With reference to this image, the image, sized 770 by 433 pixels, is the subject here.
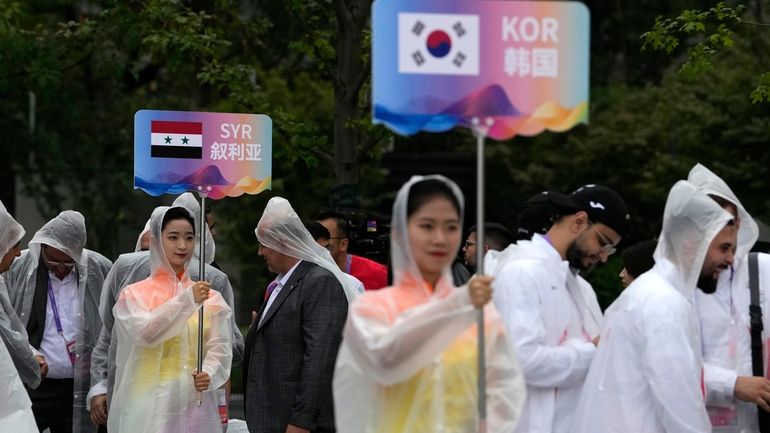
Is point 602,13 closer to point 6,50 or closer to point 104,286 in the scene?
point 6,50

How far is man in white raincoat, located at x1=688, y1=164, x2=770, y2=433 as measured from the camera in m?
6.51

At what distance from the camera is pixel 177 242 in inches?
349

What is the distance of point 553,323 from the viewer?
652 centimetres

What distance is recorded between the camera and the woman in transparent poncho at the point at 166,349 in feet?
27.9

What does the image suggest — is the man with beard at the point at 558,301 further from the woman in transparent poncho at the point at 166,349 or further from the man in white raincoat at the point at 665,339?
the woman in transparent poncho at the point at 166,349

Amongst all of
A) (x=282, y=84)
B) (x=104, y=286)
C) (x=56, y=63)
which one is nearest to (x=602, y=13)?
(x=282, y=84)

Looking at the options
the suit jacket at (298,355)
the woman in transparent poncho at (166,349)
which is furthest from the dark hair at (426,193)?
the woman in transparent poncho at (166,349)

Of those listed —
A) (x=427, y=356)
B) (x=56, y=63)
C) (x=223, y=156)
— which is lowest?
(x=427, y=356)

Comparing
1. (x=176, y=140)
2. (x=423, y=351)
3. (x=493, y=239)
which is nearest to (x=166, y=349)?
(x=176, y=140)

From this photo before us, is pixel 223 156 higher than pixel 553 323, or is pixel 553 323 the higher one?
pixel 223 156

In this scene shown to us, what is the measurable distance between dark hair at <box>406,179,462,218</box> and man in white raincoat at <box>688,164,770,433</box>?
1.55 meters

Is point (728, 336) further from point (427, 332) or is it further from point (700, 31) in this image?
point (700, 31)

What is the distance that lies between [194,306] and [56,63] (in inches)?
411

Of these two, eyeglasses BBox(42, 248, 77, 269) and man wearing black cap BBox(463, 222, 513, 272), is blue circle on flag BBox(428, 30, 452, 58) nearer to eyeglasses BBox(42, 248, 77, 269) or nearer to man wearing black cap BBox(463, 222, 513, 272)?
man wearing black cap BBox(463, 222, 513, 272)
